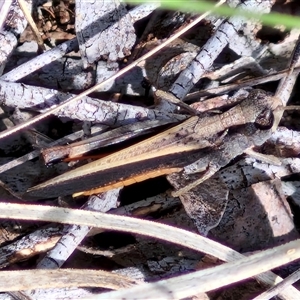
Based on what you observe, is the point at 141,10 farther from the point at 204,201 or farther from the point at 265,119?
the point at 204,201

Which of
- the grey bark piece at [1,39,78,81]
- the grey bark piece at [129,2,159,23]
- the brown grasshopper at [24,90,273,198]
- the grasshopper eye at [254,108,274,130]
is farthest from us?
the grey bark piece at [129,2,159,23]

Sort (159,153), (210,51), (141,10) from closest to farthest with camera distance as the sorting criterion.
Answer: (159,153), (210,51), (141,10)

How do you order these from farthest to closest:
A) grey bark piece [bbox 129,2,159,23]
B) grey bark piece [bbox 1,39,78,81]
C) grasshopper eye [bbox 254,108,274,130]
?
1. grey bark piece [bbox 129,2,159,23]
2. grey bark piece [bbox 1,39,78,81]
3. grasshopper eye [bbox 254,108,274,130]

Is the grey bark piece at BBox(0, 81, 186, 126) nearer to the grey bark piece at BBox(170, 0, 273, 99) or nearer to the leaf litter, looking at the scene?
the leaf litter

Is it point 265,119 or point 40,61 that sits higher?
point 40,61

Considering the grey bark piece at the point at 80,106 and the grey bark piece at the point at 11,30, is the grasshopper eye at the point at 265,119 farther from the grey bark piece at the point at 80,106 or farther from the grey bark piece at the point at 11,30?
the grey bark piece at the point at 11,30

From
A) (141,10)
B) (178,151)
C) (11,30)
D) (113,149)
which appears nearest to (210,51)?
(141,10)

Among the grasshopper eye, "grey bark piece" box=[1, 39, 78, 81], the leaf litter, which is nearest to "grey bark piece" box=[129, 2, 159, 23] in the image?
the leaf litter

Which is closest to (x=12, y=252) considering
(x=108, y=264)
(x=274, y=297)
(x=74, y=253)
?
(x=74, y=253)
